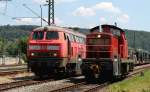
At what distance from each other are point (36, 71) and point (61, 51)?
232 cm

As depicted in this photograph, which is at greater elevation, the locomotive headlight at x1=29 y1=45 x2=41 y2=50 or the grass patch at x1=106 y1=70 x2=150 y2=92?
the locomotive headlight at x1=29 y1=45 x2=41 y2=50

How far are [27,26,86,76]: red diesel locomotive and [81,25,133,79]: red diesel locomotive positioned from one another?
183 cm

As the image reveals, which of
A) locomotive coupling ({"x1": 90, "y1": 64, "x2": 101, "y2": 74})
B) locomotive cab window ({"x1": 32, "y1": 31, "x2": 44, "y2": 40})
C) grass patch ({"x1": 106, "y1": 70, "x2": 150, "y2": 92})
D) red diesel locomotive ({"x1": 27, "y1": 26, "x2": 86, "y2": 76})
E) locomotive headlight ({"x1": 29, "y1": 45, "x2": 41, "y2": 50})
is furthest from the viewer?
locomotive cab window ({"x1": 32, "y1": 31, "x2": 44, "y2": 40})

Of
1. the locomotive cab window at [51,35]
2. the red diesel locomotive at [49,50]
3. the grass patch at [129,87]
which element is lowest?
the grass patch at [129,87]

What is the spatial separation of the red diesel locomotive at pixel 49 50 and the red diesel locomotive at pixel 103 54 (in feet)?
5.99

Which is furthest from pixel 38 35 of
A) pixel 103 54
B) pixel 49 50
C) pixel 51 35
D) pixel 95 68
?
pixel 95 68

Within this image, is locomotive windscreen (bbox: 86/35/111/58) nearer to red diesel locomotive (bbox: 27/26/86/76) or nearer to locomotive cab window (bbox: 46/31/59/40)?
red diesel locomotive (bbox: 27/26/86/76)

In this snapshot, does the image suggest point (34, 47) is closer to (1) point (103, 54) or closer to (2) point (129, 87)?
(1) point (103, 54)

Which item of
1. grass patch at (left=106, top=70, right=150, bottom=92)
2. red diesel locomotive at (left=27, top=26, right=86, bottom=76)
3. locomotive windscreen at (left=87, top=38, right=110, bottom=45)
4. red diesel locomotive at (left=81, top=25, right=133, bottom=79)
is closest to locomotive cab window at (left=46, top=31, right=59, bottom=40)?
red diesel locomotive at (left=27, top=26, right=86, bottom=76)

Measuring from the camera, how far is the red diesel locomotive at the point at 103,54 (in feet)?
84.0

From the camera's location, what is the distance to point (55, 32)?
28281mm

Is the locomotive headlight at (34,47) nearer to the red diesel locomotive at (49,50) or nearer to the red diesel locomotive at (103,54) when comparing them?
the red diesel locomotive at (49,50)

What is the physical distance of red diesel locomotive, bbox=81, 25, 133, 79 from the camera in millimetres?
25594

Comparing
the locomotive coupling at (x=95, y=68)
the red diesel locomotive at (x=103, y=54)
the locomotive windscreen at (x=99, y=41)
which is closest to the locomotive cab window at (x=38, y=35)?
the red diesel locomotive at (x=103, y=54)
